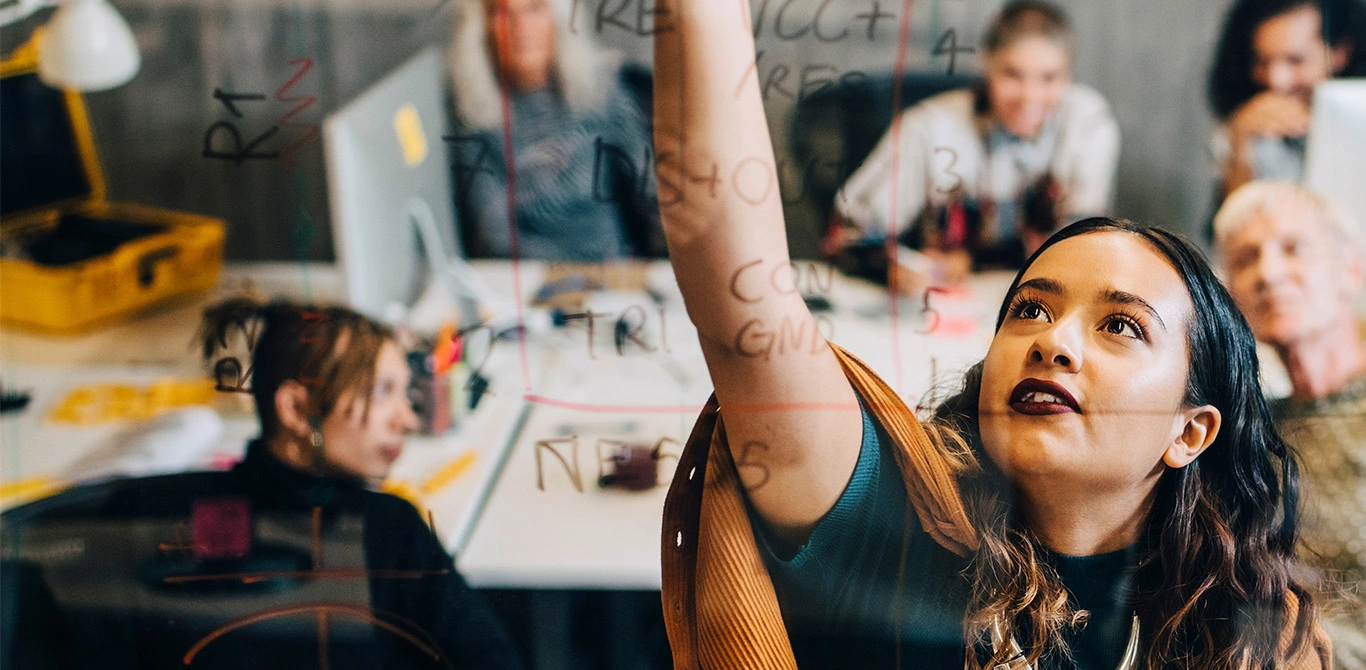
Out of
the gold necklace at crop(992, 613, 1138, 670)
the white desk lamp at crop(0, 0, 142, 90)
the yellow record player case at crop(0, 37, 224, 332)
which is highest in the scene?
the white desk lamp at crop(0, 0, 142, 90)

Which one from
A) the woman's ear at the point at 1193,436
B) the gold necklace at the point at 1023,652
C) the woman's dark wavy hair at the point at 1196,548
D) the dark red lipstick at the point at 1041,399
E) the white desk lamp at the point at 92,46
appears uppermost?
the white desk lamp at the point at 92,46

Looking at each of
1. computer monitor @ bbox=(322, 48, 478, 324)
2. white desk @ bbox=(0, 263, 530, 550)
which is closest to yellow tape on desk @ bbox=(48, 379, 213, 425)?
white desk @ bbox=(0, 263, 530, 550)

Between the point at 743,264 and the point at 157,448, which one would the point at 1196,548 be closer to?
the point at 743,264

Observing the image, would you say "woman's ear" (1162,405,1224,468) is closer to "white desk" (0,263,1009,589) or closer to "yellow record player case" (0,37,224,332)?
"white desk" (0,263,1009,589)

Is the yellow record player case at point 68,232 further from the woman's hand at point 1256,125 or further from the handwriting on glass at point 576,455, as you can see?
the woman's hand at point 1256,125

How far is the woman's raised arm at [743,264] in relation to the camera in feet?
1.75

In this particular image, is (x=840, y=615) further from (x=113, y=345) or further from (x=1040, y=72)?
(x=113, y=345)

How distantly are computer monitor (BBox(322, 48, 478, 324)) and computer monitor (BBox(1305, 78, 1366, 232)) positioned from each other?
49cm

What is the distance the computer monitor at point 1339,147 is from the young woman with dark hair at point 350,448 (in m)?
0.55

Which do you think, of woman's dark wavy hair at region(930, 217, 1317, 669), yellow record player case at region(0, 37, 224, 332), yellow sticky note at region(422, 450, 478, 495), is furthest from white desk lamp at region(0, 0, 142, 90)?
woman's dark wavy hair at region(930, 217, 1317, 669)

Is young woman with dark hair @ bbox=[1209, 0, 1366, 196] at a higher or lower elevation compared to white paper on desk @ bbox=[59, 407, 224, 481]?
higher

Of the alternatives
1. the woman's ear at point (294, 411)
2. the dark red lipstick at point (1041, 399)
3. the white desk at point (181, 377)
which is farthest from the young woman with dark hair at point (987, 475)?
the woman's ear at point (294, 411)

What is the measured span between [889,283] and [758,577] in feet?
0.61

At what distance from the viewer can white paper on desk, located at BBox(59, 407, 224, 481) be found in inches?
24.6
